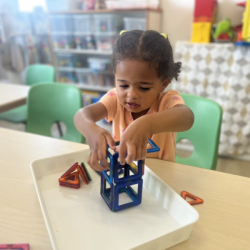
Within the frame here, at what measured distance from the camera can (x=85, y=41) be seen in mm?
2389

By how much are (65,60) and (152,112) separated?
2145mm

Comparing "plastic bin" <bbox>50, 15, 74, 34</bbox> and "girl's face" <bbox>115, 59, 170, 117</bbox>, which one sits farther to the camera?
"plastic bin" <bbox>50, 15, 74, 34</bbox>

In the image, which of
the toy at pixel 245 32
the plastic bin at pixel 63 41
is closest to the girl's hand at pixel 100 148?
the toy at pixel 245 32

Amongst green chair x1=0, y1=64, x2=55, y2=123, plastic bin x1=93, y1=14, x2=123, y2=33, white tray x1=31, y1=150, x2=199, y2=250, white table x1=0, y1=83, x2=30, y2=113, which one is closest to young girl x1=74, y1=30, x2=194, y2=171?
white tray x1=31, y1=150, x2=199, y2=250

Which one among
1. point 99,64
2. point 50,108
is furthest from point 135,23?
point 50,108

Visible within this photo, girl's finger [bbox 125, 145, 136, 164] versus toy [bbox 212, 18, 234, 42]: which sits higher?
toy [bbox 212, 18, 234, 42]

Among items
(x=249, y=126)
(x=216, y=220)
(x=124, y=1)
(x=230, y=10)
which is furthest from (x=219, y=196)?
(x=124, y=1)

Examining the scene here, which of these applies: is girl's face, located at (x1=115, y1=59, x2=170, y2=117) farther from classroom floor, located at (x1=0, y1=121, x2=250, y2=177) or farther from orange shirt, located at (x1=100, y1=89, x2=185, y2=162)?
classroom floor, located at (x1=0, y1=121, x2=250, y2=177)

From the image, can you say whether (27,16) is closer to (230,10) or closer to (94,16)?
(94,16)

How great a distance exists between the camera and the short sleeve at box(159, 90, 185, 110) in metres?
0.65

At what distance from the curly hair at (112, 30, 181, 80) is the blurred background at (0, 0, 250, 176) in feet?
4.03

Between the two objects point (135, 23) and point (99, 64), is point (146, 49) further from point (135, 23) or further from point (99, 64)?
point (99, 64)

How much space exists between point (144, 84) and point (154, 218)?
0.30 m

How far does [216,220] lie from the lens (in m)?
0.50
